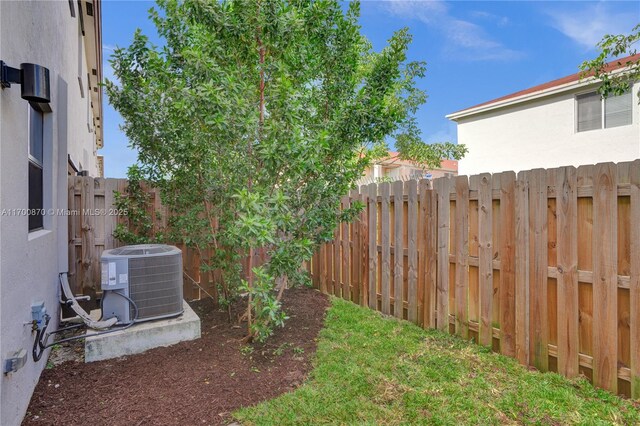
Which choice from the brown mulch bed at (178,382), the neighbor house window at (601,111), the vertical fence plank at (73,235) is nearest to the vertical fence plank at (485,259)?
the brown mulch bed at (178,382)

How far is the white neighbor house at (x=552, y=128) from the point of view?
33.2 feet

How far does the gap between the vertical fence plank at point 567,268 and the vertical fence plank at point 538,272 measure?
11 cm

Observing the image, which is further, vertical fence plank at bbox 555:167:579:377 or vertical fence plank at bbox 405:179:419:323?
vertical fence plank at bbox 405:179:419:323

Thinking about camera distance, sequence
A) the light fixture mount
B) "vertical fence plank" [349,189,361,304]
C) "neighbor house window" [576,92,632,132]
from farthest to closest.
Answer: "neighbor house window" [576,92,632,132] < "vertical fence plank" [349,189,361,304] < the light fixture mount

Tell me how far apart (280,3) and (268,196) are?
1.97 meters

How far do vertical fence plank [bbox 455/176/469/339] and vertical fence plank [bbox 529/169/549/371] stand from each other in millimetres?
659

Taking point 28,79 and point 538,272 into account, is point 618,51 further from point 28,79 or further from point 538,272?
point 28,79

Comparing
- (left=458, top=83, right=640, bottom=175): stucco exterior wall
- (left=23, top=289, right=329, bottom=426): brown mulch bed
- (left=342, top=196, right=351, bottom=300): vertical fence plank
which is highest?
(left=458, top=83, right=640, bottom=175): stucco exterior wall

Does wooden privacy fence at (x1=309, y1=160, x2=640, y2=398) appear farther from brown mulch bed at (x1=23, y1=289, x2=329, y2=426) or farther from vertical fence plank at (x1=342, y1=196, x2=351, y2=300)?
brown mulch bed at (x1=23, y1=289, x2=329, y2=426)

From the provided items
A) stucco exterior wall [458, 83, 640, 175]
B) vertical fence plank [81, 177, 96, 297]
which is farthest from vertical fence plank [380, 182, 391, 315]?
stucco exterior wall [458, 83, 640, 175]

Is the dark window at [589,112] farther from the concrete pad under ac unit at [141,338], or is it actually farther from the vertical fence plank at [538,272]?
the concrete pad under ac unit at [141,338]

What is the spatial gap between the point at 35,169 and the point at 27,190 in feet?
2.35

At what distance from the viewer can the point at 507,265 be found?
334cm

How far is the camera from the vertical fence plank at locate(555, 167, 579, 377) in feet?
9.42
